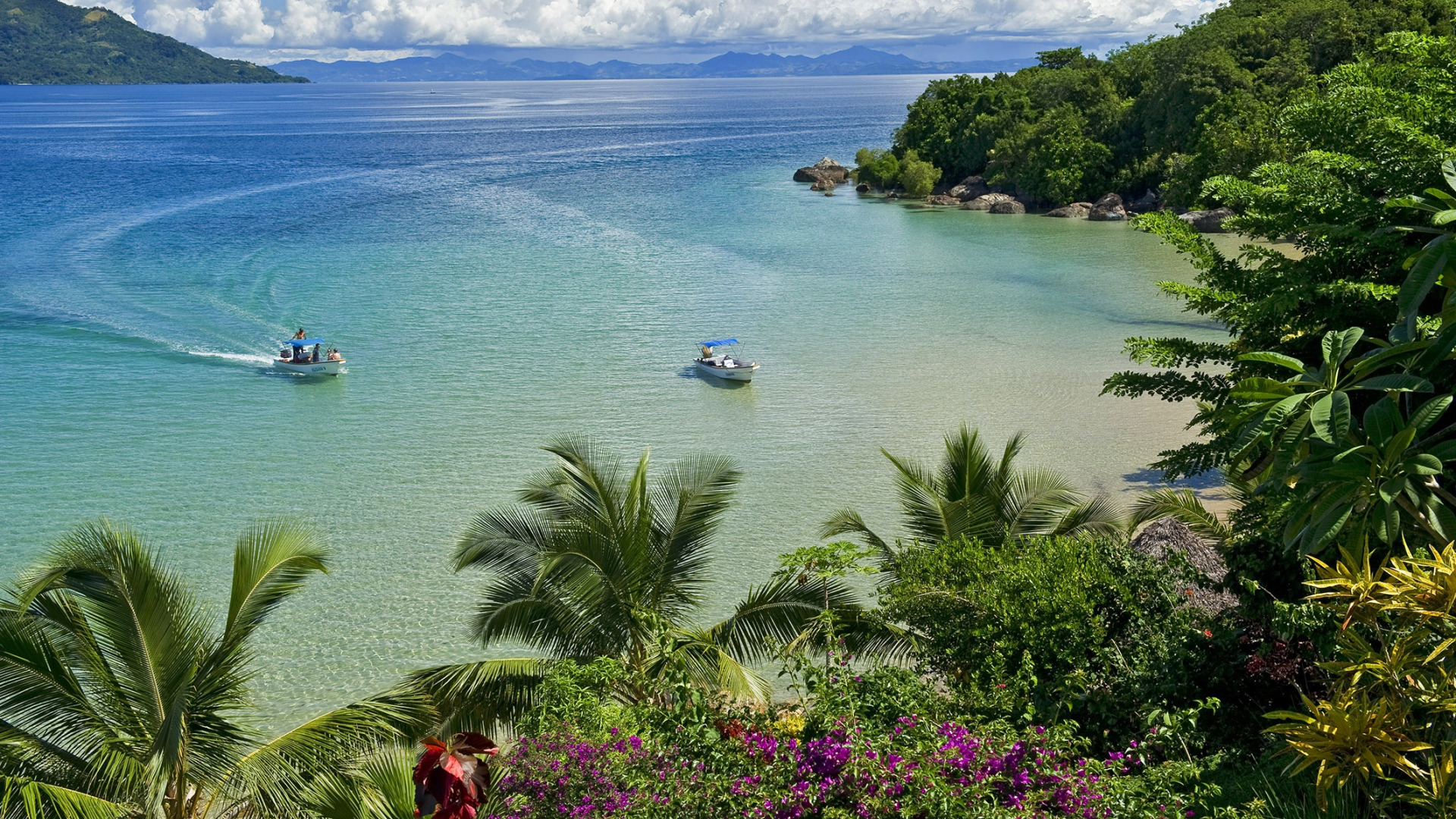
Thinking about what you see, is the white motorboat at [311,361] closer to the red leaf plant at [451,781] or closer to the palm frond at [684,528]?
the palm frond at [684,528]

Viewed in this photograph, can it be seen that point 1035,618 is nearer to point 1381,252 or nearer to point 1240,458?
point 1240,458

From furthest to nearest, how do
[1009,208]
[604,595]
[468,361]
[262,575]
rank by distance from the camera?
[1009,208] → [468,361] → [604,595] → [262,575]

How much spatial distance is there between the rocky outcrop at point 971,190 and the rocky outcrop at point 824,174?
936cm

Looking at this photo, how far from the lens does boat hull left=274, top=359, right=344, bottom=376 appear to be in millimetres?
25266

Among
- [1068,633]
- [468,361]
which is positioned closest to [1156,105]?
[468,361]

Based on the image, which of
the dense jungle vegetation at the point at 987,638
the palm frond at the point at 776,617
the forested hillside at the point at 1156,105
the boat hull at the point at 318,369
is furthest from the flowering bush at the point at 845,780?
the forested hillside at the point at 1156,105

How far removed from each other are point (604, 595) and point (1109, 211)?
46.7 metres

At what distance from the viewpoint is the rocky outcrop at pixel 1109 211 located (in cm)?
5016

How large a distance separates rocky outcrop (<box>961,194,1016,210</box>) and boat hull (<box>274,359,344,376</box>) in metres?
39.2

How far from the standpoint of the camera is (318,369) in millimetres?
25312

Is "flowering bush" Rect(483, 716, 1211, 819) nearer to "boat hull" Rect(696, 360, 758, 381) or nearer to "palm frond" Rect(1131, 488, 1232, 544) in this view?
"palm frond" Rect(1131, 488, 1232, 544)

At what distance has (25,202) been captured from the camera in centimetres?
5759

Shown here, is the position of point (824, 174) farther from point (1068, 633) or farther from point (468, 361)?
point (1068, 633)

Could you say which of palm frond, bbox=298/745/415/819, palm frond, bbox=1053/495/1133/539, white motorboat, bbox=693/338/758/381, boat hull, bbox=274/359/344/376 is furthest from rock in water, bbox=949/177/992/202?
palm frond, bbox=298/745/415/819
